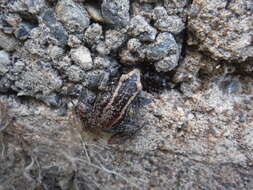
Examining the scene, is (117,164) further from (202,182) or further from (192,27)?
(192,27)

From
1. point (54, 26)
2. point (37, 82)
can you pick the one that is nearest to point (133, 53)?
point (54, 26)

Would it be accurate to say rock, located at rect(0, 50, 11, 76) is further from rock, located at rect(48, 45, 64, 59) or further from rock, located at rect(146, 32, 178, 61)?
rock, located at rect(146, 32, 178, 61)

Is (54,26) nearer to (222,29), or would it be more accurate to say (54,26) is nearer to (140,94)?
(140,94)

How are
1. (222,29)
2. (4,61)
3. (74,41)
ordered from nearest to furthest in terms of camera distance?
(222,29) → (74,41) → (4,61)

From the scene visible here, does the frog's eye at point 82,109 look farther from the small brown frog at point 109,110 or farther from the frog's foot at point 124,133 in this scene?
the frog's foot at point 124,133

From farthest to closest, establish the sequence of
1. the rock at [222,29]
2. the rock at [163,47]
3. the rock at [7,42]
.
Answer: the rock at [7,42] → the rock at [163,47] → the rock at [222,29]

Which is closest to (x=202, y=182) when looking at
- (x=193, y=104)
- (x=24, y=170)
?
(x=193, y=104)

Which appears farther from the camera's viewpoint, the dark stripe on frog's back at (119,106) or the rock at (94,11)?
the dark stripe on frog's back at (119,106)

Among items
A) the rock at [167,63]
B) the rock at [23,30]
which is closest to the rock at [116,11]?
the rock at [167,63]
